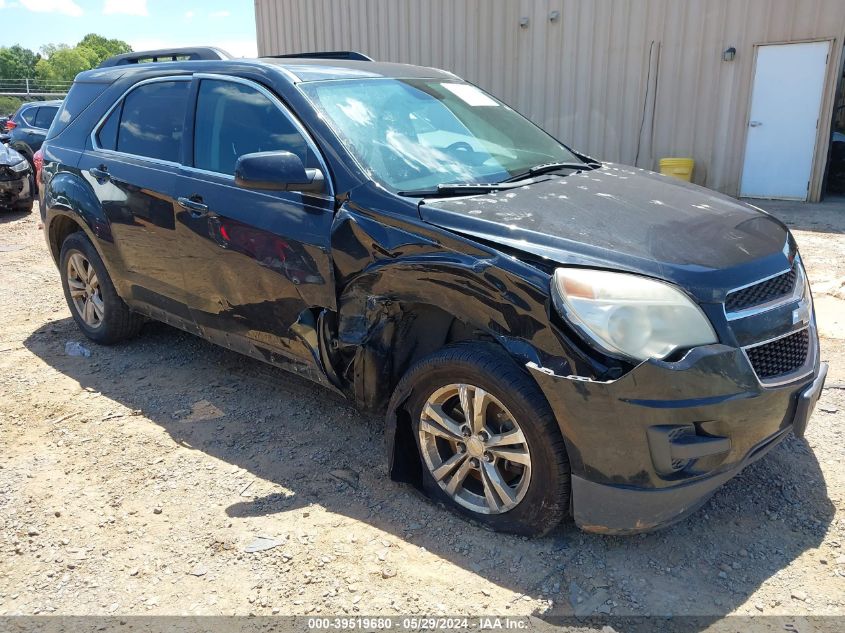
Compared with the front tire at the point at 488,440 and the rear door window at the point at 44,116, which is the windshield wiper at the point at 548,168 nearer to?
the front tire at the point at 488,440

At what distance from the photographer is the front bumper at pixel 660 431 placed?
229 cm

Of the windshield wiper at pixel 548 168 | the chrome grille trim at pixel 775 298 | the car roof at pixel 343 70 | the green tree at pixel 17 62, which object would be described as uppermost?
the green tree at pixel 17 62

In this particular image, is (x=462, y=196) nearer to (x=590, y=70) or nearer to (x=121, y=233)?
(x=121, y=233)

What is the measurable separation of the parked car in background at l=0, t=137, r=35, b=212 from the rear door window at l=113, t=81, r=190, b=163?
334 inches

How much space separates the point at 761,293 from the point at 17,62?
110598 millimetres

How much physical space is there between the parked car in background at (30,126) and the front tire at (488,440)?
1439 centimetres

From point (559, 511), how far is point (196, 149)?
2728 millimetres

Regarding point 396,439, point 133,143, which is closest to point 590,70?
point 133,143

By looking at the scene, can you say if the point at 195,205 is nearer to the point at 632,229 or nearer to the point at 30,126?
the point at 632,229

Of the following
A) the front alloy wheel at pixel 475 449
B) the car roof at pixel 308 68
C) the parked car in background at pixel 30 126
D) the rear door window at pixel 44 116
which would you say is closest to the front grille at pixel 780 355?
the front alloy wheel at pixel 475 449

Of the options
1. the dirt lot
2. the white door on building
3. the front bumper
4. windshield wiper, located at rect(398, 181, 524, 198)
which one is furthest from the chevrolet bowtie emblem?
the white door on building

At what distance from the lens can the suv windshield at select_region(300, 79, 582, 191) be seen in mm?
3152


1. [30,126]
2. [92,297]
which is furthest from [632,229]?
[30,126]

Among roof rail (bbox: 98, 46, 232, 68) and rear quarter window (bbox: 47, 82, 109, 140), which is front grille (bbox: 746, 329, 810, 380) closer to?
roof rail (bbox: 98, 46, 232, 68)
